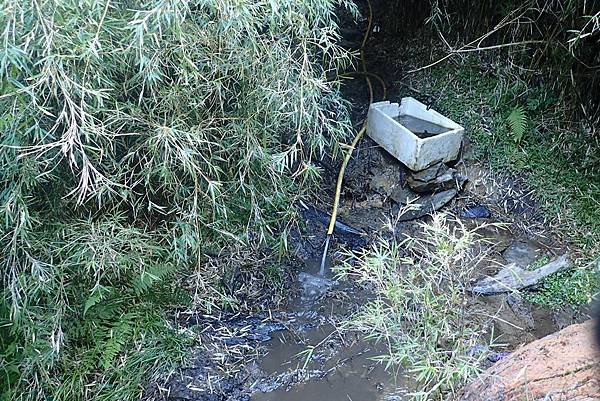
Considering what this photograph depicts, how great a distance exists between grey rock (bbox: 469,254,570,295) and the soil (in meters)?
0.05

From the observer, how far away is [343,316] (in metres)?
2.91

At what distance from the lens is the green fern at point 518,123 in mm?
3586

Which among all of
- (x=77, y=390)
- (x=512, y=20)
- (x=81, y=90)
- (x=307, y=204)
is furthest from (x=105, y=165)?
(x=512, y=20)

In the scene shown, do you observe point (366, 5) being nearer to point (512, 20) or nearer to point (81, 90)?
point (512, 20)

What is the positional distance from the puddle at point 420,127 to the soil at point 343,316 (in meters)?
0.20

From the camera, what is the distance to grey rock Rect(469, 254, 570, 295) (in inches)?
116

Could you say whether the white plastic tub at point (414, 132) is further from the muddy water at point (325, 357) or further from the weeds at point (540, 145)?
the muddy water at point (325, 357)

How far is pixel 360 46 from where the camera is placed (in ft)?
14.6

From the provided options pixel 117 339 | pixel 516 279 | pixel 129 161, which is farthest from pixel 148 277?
pixel 516 279

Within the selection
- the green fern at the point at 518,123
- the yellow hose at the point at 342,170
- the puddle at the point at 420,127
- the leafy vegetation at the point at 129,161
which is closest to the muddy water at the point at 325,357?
the yellow hose at the point at 342,170

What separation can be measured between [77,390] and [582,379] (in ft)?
6.07

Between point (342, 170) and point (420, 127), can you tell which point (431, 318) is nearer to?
point (342, 170)

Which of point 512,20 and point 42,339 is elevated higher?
point 512,20

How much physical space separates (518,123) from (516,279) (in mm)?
1107
